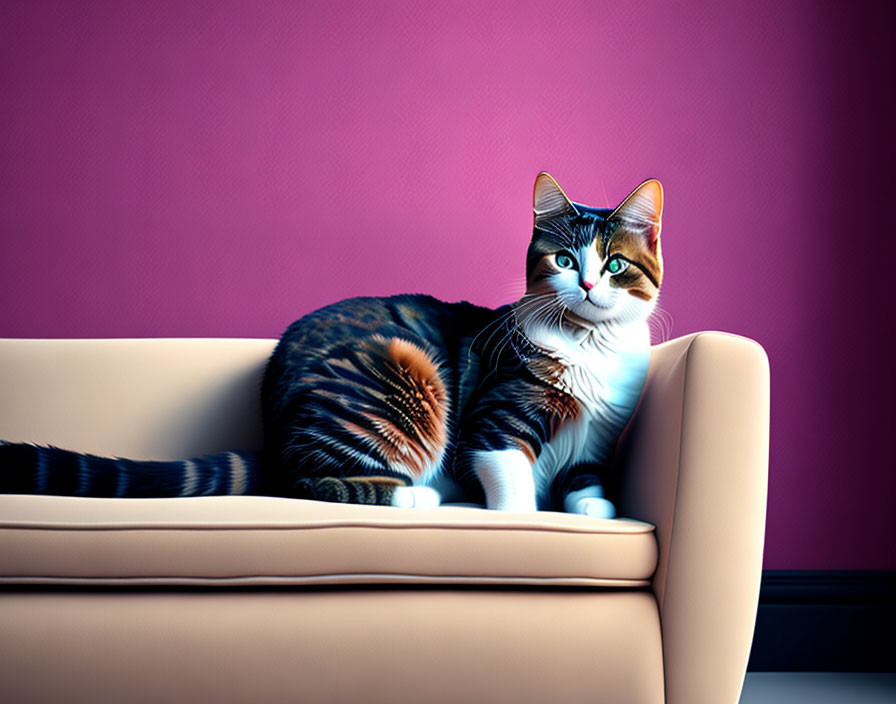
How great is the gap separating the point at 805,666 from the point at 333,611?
1.29 m

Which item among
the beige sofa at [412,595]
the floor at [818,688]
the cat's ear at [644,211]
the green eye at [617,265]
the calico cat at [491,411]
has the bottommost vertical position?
the floor at [818,688]

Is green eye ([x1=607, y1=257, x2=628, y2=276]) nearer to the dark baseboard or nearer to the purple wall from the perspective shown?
the purple wall

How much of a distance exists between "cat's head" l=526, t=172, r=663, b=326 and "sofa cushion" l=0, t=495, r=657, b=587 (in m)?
0.40

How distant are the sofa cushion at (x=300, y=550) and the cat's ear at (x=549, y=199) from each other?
56 cm

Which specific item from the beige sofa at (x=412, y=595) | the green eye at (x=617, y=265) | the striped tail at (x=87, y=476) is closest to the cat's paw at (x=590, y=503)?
the beige sofa at (x=412, y=595)

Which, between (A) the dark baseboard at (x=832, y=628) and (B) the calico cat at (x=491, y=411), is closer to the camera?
(B) the calico cat at (x=491, y=411)

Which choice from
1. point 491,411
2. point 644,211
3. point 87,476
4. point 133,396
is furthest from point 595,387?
point 133,396

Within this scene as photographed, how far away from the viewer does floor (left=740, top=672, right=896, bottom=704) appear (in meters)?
1.59

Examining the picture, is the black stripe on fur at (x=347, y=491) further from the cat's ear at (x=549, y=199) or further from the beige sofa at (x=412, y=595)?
the cat's ear at (x=549, y=199)

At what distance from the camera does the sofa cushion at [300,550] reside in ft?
3.47

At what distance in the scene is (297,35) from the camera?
196cm

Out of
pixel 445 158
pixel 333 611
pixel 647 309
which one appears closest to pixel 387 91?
pixel 445 158

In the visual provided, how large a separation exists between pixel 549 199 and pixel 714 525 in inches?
24.4

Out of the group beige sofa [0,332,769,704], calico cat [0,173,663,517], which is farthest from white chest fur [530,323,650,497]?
beige sofa [0,332,769,704]
